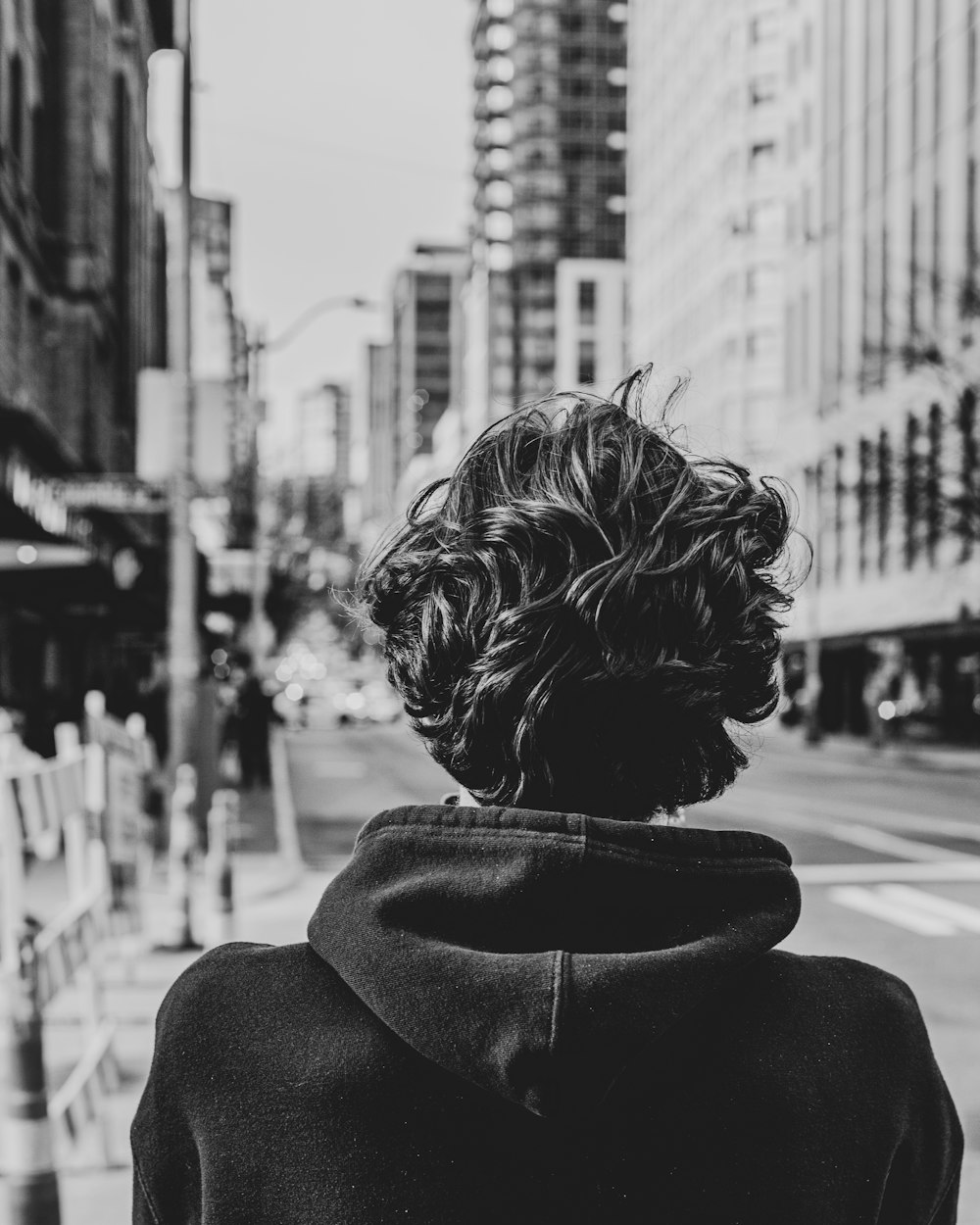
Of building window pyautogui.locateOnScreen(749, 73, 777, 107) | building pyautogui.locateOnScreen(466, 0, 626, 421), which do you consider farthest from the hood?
building pyautogui.locateOnScreen(466, 0, 626, 421)

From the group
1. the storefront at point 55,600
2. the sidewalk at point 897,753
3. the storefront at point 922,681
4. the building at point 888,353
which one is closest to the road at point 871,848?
the sidewalk at point 897,753

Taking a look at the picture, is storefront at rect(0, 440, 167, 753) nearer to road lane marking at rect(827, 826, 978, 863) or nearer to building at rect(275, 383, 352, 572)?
road lane marking at rect(827, 826, 978, 863)

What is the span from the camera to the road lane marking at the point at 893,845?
13.6 m

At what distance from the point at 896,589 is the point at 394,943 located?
43053 millimetres

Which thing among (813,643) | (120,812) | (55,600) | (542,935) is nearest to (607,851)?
(542,935)

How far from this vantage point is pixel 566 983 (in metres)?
1.16

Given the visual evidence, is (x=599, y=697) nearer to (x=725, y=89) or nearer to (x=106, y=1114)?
(x=106, y=1114)

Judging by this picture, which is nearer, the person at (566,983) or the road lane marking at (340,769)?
the person at (566,983)

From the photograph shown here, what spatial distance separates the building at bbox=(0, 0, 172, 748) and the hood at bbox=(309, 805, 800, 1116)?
11887mm

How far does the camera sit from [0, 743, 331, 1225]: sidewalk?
4.84 m

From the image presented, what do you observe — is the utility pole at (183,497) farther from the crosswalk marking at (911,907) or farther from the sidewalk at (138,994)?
the crosswalk marking at (911,907)

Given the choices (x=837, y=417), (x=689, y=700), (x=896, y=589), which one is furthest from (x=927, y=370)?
(x=689, y=700)

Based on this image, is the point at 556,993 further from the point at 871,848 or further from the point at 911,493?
the point at 911,493

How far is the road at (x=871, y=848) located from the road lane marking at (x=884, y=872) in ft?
0.06
